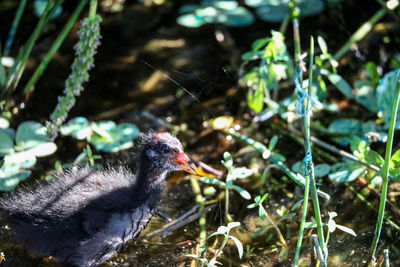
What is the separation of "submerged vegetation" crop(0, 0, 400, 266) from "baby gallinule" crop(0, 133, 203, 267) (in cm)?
18

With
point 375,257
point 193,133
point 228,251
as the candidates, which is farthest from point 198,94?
point 375,257

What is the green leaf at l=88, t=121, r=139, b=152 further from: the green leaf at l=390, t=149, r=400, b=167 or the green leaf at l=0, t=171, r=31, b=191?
the green leaf at l=390, t=149, r=400, b=167

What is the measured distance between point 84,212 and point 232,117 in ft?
5.03

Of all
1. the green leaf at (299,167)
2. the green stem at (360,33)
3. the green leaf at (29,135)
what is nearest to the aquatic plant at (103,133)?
the green leaf at (29,135)

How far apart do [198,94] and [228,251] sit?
1257mm

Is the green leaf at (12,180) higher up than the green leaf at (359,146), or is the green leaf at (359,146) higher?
the green leaf at (12,180)

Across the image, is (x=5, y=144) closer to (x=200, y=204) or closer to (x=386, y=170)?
(x=200, y=204)

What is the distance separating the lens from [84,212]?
9.78 feet

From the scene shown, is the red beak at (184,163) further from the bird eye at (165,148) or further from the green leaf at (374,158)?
the green leaf at (374,158)

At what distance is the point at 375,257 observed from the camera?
118 inches

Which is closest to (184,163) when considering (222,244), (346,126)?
(222,244)

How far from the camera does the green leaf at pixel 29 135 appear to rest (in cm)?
364

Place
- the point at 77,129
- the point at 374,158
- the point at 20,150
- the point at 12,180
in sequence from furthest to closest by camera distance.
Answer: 1. the point at 77,129
2. the point at 20,150
3. the point at 12,180
4. the point at 374,158

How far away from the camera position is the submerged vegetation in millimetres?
3109
